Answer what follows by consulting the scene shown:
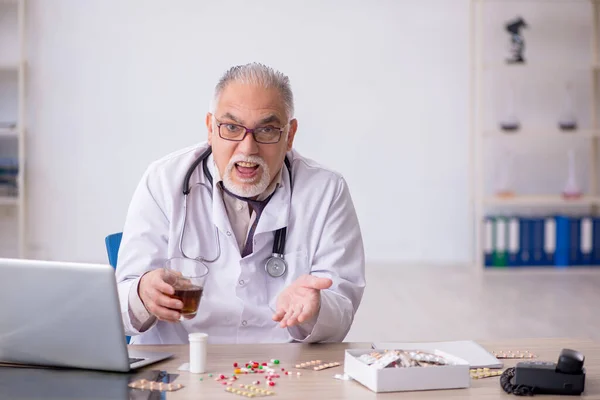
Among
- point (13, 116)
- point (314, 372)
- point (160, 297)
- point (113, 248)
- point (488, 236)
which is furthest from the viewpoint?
point (13, 116)

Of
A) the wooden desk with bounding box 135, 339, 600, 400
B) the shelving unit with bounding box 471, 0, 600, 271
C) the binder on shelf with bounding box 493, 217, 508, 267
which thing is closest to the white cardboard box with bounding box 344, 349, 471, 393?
the wooden desk with bounding box 135, 339, 600, 400

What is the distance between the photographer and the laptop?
1.59 meters

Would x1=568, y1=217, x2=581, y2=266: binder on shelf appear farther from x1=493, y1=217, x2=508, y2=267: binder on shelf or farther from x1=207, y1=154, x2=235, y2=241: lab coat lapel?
x1=207, y1=154, x2=235, y2=241: lab coat lapel

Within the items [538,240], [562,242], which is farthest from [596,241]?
[538,240]

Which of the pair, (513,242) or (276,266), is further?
(513,242)

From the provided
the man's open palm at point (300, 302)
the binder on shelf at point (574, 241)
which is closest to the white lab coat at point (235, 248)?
the man's open palm at point (300, 302)

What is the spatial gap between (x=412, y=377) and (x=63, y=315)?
0.66 metres

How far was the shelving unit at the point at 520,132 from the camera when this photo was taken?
6152 millimetres

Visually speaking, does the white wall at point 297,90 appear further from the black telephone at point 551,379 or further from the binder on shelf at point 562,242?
the black telephone at point 551,379

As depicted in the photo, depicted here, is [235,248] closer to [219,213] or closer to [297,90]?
[219,213]

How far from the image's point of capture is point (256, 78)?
90.7 inches

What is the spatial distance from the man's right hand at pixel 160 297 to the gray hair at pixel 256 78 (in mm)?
661

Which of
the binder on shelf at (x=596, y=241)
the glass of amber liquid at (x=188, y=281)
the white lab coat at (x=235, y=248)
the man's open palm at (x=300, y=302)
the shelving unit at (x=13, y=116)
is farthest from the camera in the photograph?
the binder on shelf at (x=596, y=241)

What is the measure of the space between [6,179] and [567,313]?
3.95m
